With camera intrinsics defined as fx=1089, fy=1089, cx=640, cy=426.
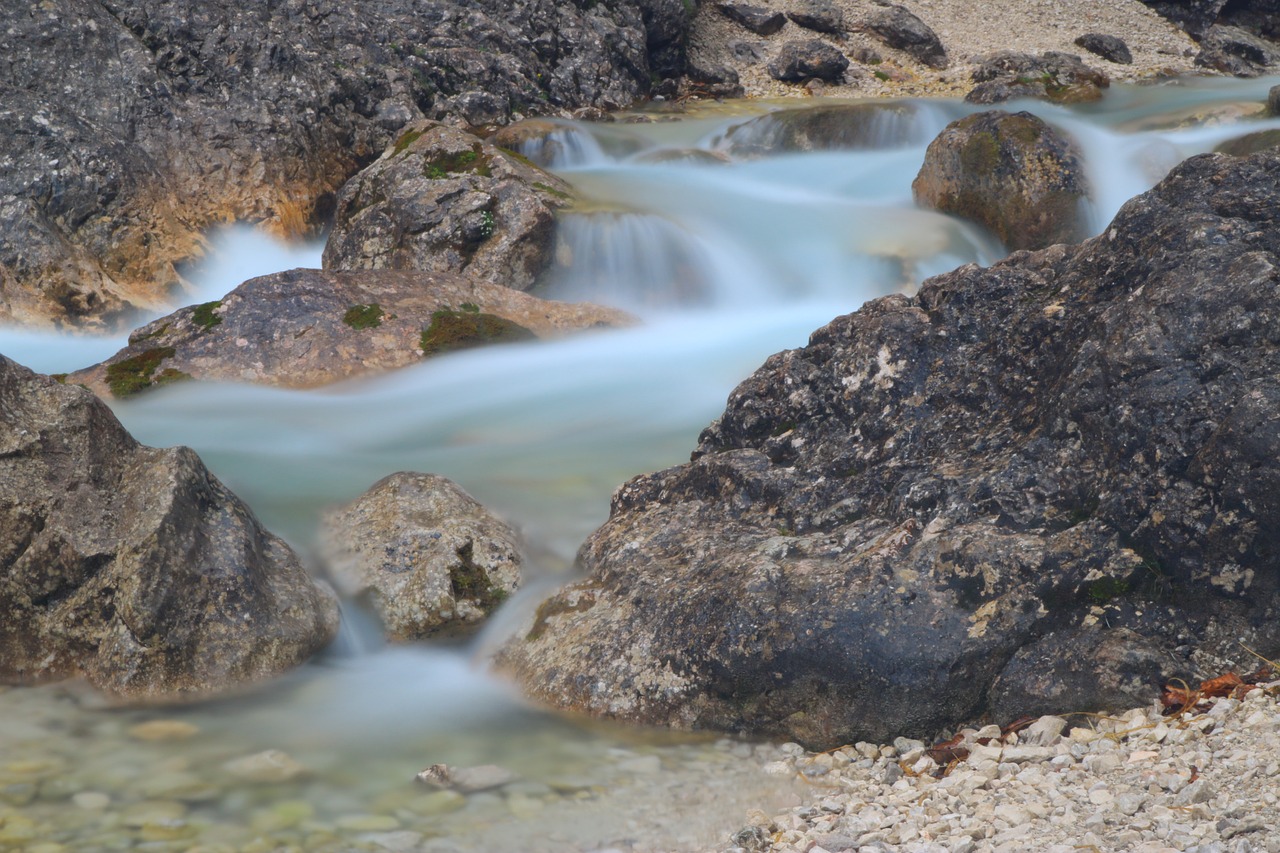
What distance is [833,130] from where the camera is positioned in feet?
54.1

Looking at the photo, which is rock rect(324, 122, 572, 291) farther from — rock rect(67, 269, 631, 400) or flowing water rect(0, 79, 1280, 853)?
rock rect(67, 269, 631, 400)

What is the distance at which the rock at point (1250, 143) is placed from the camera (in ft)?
40.1

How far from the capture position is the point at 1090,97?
1761 centimetres

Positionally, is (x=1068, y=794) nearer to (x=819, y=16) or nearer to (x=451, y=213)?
(x=451, y=213)

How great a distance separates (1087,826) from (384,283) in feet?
24.7

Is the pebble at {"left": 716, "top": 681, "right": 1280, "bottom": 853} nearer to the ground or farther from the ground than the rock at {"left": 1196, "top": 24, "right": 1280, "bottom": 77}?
nearer to the ground

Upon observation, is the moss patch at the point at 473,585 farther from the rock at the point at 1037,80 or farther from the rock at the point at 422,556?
the rock at the point at 1037,80

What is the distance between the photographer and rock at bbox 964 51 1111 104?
18.0 m

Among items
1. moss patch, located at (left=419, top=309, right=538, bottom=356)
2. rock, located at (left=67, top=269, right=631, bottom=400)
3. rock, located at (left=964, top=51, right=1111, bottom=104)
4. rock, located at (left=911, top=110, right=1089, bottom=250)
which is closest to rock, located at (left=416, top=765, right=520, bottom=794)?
rock, located at (left=67, top=269, right=631, bottom=400)

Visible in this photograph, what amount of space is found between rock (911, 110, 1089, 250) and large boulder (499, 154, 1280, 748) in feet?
23.1

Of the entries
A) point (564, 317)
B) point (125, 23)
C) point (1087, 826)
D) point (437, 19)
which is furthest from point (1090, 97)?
point (1087, 826)

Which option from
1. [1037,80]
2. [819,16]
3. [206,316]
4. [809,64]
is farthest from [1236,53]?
[206,316]

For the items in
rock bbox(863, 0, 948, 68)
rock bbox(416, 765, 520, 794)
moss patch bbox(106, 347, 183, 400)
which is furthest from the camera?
rock bbox(863, 0, 948, 68)

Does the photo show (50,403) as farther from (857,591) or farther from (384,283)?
(384,283)
